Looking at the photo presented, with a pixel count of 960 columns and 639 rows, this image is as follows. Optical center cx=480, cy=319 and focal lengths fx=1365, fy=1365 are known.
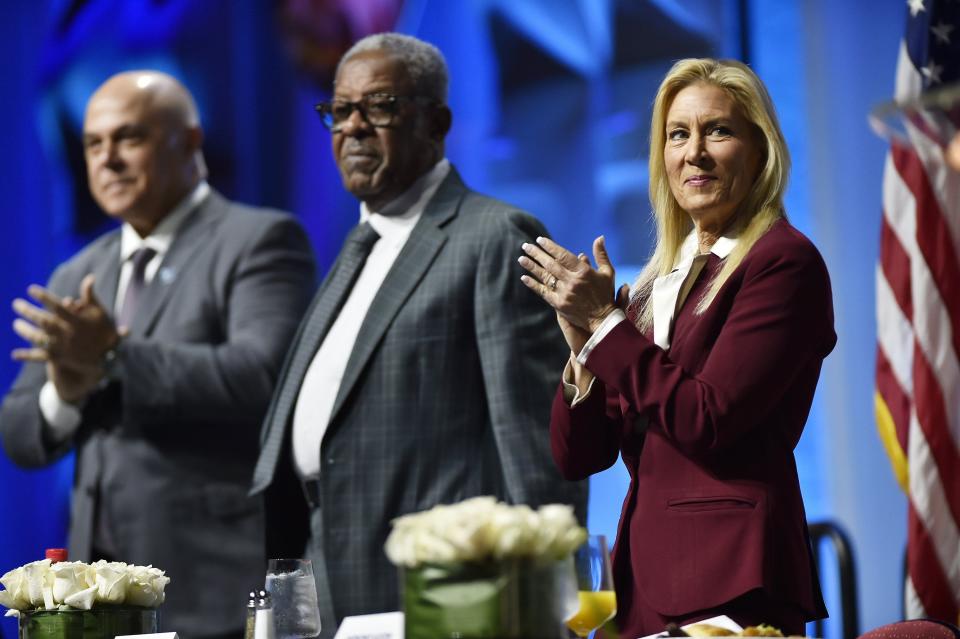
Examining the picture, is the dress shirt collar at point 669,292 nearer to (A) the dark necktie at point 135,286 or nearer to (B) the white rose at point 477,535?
(B) the white rose at point 477,535

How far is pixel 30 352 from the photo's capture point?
3.59m

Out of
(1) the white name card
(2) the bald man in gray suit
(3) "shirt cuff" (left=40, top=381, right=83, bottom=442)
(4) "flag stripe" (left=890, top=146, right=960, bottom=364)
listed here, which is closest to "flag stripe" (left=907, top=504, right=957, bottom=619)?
(4) "flag stripe" (left=890, top=146, right=960, bottom=364)

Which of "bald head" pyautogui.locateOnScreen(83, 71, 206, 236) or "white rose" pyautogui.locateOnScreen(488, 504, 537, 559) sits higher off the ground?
"bald head" pyautogui.locateOnScreen(83, 71, 206, 236)

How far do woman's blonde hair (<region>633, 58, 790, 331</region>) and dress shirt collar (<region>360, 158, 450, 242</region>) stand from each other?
3.29 feet

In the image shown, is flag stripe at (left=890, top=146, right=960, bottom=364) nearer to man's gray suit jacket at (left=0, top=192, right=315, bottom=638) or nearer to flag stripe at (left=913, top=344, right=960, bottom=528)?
flag stripe at (left=913, top=344, right=960, bottom=528)

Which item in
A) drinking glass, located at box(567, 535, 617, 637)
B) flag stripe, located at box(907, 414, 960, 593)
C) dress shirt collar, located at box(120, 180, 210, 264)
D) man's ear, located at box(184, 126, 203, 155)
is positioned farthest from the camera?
man's ear, located at box(184, 126, 203, 155)

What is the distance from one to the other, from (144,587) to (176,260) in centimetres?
203

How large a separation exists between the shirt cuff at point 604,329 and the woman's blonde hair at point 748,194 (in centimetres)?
16

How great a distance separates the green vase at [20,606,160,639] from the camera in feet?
6.15

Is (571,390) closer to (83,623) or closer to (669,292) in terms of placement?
(669,292)

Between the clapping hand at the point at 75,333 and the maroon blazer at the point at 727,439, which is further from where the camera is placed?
the clapping hand at the point at 75,333

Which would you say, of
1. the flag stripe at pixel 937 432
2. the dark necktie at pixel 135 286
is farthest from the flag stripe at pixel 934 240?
the dark necktie at pixel 135 286

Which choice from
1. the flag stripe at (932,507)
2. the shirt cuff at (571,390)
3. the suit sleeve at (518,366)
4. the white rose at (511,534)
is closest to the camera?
the white rose at (511,534)

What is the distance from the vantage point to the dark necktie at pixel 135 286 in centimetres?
386
